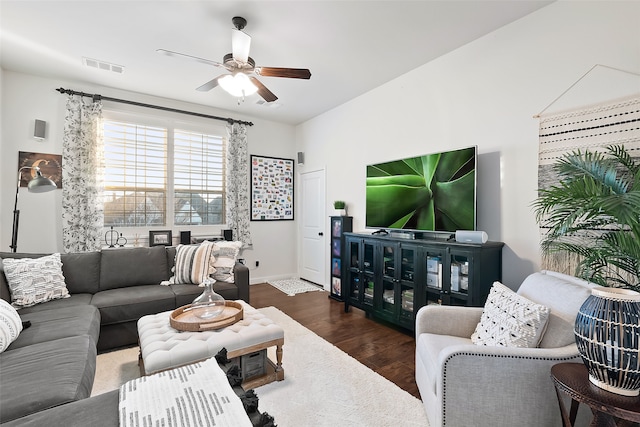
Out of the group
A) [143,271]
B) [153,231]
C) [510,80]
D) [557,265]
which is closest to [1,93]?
→ [153,231]

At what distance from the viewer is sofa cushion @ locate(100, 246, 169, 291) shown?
3.09 m

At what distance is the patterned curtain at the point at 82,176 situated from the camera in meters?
3.80

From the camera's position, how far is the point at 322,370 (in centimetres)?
236

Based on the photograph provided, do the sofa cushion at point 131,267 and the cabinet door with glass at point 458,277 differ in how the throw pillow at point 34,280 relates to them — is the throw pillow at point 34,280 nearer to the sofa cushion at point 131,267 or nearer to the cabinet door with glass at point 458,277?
the sofa cushion at point 131,267

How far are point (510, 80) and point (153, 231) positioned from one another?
4.82 meters

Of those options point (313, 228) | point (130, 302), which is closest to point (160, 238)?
point (130, 302)

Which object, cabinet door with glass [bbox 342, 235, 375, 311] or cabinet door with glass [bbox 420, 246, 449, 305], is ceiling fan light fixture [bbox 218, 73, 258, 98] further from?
cabinet door with glass [bbox 420, 246, 449, 305]

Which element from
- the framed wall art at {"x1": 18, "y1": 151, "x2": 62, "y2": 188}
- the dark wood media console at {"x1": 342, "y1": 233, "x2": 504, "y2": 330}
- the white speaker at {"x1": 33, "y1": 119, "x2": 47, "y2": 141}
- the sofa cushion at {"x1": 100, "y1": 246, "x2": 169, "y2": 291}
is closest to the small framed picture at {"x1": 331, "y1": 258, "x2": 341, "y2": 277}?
the dark wood media console at {"x1": 342, "y1": 233, "x2": 504, "y2": 330}

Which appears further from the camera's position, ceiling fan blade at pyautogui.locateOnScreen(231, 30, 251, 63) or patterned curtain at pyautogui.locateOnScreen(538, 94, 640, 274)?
ceiling fan blade at pyautogui.locateOnScreen(231, 30, 251, 63)

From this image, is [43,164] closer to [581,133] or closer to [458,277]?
[458,277]

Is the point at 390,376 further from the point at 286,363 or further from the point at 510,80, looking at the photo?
the point at 510,80

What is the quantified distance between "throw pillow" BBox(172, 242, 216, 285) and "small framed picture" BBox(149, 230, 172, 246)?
47.8 inches

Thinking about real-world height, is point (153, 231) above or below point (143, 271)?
above

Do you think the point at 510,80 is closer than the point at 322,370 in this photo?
No
